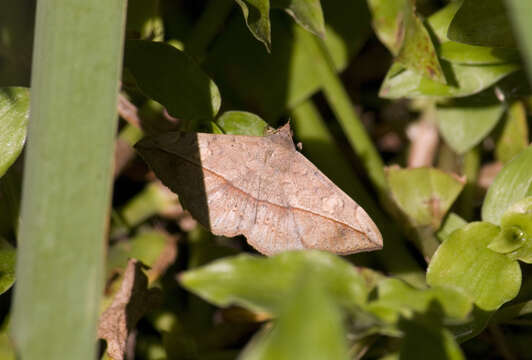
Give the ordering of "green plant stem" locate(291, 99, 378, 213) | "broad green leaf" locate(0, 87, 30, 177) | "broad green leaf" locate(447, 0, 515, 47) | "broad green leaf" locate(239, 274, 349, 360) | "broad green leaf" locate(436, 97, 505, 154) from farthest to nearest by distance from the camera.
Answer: "green plant stem" locate(291, 99, 378, 213) → "broad green leaf" locate(436, 97, 505, 154) → "broad green leaf" locate(447, 0, 515, 47) → "broad green leaf" locate(0, 87, 30, 177) → "broad green leaf" locate(239, 274, 349, 360)

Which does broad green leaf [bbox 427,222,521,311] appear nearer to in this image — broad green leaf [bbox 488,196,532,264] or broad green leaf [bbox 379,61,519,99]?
broad green leaf [bbox 488,196,532,264]

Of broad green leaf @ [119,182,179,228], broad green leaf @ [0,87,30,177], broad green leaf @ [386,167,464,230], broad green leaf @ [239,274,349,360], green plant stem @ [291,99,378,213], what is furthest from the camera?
broad green leaf @ [119,182,179,228]

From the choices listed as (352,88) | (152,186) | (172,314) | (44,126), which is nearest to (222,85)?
(152,186)

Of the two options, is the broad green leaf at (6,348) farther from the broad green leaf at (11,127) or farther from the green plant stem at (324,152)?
the green plant stem at (324,152)

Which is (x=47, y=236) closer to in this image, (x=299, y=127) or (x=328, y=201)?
(x=328, y=201)

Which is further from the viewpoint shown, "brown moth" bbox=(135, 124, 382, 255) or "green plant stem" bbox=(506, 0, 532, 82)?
"brown moth" bbox=(135, 124, 382, 255)

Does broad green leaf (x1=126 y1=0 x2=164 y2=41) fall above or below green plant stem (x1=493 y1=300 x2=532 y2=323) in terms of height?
above

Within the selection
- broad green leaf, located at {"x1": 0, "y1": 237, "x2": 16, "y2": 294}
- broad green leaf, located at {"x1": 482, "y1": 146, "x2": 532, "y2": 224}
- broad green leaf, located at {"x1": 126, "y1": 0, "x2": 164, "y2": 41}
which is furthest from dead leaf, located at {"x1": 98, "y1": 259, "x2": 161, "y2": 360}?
broad green leaf, located at {"x1": 482, "y1": 146, "x2": 532, "y2": 224}

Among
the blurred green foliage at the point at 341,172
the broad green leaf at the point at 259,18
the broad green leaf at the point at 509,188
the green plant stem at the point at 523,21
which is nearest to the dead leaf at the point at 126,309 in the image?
the blurred green foliage at the point at 341,172
